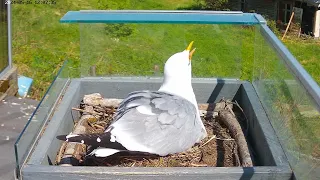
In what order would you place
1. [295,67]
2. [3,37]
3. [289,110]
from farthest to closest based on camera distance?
[3,37]
[289,110]
[295,67]

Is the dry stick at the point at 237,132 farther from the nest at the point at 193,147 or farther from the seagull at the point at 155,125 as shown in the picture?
the seagull at the point at 155,125

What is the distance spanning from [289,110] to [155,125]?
20.3 inches

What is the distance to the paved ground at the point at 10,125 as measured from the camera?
11.5ft

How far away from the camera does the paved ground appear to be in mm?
3492

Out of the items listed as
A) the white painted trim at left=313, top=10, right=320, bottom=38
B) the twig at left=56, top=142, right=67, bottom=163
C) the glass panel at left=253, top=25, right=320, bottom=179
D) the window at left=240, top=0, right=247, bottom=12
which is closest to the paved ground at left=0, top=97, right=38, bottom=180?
the twig at left=56, top=142, right=67, bottom=163

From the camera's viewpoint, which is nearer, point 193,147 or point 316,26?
point 193,147

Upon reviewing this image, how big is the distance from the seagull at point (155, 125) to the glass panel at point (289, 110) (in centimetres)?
36

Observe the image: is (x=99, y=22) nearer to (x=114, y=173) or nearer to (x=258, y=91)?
(x=258, y=91)

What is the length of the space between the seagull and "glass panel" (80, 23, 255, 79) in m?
0.50

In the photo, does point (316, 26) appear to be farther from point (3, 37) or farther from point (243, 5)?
point (3, 37)

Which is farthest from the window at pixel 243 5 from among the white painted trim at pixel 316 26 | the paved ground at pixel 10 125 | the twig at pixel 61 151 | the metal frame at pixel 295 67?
the twig at pixel 61 151

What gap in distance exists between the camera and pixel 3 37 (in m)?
5.16

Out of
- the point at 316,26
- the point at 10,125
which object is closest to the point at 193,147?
the point at 10,125

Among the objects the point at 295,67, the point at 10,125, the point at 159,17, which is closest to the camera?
the point at 295,67
